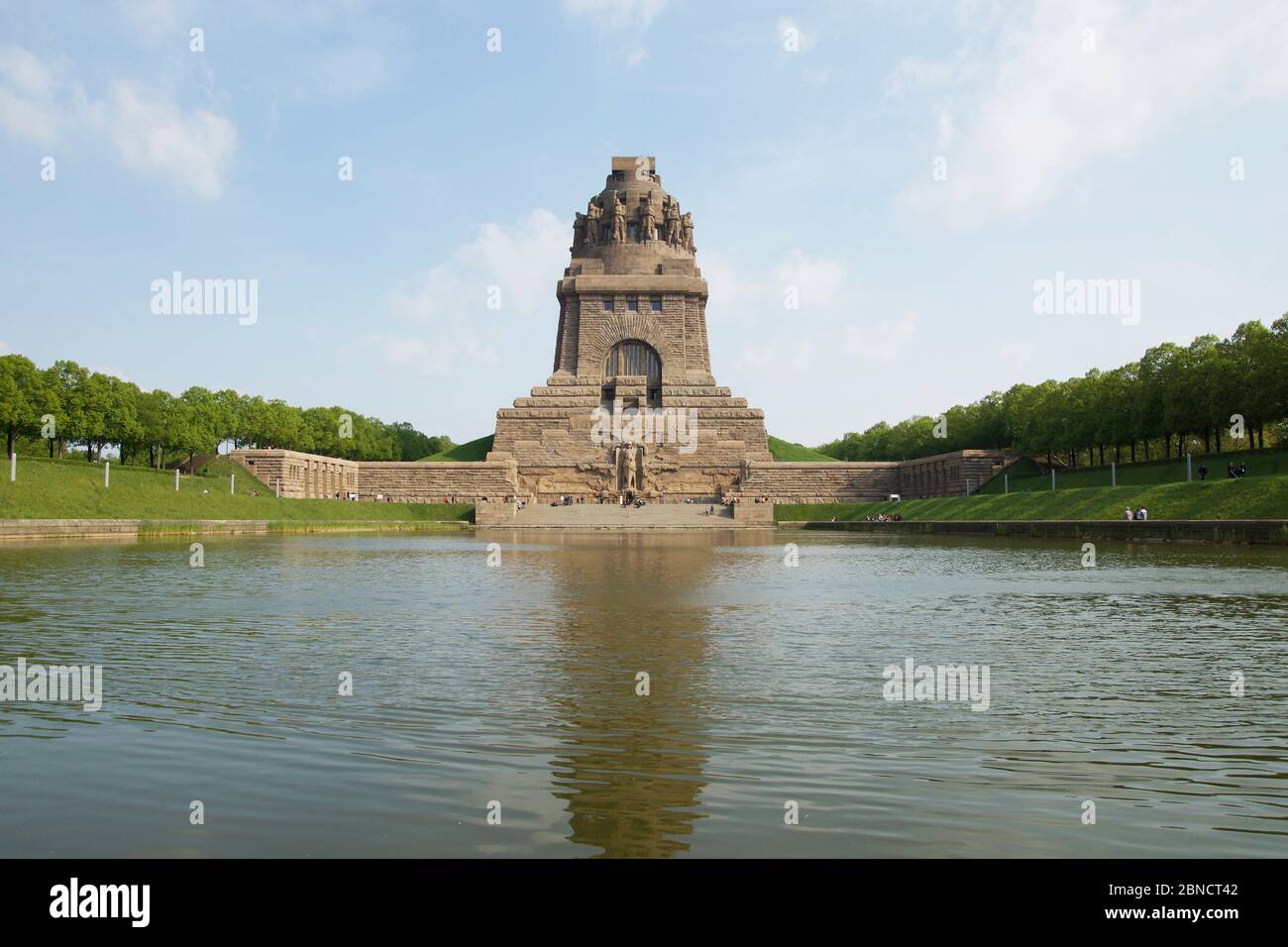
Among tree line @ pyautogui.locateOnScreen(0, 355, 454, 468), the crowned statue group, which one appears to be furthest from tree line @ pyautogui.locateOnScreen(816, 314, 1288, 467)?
tree line @ pyautogui.locateOnScreen(0, 355, 454, 468)

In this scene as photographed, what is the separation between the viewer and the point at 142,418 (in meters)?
63.4

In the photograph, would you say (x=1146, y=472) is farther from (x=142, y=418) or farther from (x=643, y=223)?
(x=142, y=418)

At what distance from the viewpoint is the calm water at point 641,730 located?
4793 millimetres

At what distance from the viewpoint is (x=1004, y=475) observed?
2373 inches

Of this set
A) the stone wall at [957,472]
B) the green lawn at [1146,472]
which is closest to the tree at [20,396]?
the stone wall at [957,472]

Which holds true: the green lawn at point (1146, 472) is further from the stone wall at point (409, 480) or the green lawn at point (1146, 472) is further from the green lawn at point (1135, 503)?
the stone wall at point (409, 480)

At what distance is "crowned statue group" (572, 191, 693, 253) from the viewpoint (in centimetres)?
8531

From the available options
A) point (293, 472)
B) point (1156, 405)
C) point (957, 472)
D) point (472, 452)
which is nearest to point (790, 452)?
point (957, 472)

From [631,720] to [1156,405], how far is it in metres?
51.8
